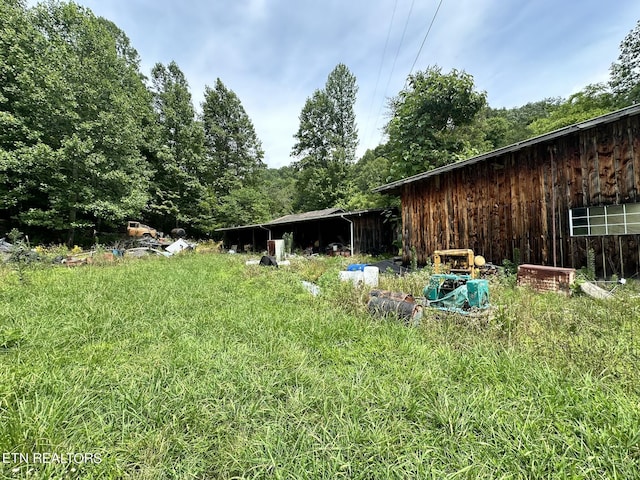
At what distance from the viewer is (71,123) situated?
47.1ft

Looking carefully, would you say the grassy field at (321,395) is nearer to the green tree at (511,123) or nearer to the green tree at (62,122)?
the green tree at (62,122)

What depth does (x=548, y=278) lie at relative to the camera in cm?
520

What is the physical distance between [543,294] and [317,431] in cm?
539

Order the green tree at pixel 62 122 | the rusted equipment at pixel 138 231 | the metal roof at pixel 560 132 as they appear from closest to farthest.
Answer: the metal roof at pixel 560 132
the green tree at pixel 62 122
the rusted equipment at pixel 138 231

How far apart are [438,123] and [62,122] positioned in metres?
21.0

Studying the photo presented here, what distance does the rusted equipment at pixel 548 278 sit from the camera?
16.3 ft

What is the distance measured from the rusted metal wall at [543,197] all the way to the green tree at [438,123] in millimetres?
7000

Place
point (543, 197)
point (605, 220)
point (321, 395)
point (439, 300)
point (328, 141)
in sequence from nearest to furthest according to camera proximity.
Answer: point (321, 395) < point (439, 300) < point (605, 220) < point (543, 197) < point (328, 141)

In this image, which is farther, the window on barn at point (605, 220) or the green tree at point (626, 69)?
the green tree at point (626, 69)

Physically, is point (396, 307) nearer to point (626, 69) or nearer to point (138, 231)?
point (138, 231)

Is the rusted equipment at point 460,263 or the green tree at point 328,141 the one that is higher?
the green tree at point 328,141

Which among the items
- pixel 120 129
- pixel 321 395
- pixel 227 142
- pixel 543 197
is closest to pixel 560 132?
pixel 543 197

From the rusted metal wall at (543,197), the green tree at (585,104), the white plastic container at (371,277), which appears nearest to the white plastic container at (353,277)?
the white plastic container at (371,277)

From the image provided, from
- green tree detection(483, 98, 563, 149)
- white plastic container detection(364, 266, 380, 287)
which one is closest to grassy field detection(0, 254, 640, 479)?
white plastic container detection(364, 266, 380, 287)
